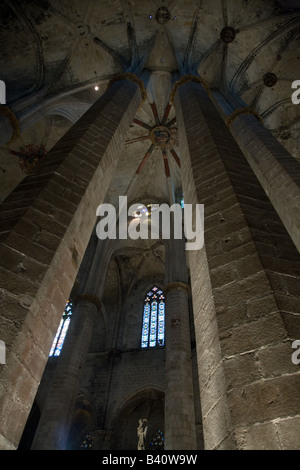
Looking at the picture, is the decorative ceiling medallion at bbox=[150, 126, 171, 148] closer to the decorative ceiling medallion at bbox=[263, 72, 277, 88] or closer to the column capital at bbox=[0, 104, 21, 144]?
the decorative ceiling medallion at bbox=[263, 72, 277, 88]

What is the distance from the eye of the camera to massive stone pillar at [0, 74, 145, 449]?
2.16 metres

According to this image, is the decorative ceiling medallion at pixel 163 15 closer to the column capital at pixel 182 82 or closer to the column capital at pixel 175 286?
the column capital at pixel 182 82

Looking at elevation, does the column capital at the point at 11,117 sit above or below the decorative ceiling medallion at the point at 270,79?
below

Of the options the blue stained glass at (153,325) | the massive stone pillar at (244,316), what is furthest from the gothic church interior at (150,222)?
the blue stained glass at (153,325)

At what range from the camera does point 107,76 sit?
10.7 meters

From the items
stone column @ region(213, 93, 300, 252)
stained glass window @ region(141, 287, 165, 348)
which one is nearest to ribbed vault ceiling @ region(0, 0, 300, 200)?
stone column @ region(213, 93, 300, 252)

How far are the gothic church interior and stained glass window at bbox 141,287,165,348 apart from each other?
0.07 meters

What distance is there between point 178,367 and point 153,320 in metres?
7.32

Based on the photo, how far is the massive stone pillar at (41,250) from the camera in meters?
2.16

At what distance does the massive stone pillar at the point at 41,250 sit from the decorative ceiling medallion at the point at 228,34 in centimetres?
818

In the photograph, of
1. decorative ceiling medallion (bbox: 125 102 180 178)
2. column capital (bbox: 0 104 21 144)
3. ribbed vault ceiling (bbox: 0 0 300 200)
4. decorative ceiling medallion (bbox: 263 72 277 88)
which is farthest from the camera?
decorative ceiling medallion (bbox: 125 102 180 178)

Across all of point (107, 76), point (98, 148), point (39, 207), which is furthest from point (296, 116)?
point (39, 207)

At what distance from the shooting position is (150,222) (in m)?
14.6

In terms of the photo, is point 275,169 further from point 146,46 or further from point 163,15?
point 163,15
